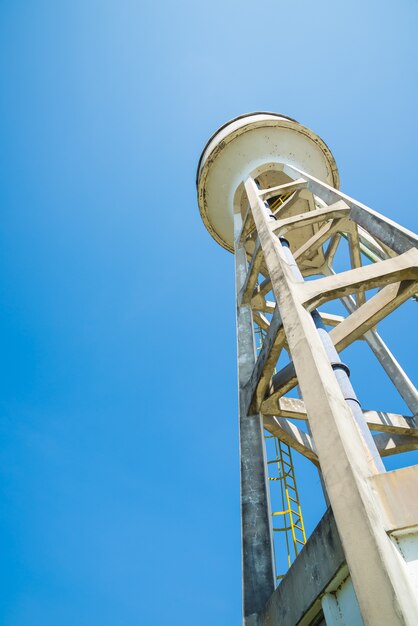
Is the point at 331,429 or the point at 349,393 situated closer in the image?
the point at 331,429

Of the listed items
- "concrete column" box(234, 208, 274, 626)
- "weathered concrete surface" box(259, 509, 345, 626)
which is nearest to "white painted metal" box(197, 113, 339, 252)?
"concrete column" box(234, 208, 274, 626)

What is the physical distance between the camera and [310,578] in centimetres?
294

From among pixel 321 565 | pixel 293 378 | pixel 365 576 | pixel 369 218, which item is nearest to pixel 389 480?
pixel 365 576

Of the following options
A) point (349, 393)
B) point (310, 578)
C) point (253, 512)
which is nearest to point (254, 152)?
point (349, 393)

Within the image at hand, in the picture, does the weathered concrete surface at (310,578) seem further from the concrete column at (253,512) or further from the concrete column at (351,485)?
the concrete column at (351,485)

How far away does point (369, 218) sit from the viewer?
5.05 metres

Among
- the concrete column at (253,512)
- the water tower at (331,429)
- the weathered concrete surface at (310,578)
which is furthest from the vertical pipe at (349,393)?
the concrete column at (253,512)

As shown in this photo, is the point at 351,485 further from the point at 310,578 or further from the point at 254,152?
the point at 254,152

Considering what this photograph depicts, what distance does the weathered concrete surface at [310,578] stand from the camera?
2803 millimetres

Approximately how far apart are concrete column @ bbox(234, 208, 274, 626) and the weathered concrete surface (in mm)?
323

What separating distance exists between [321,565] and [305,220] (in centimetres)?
392

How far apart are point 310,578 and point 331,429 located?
1.01 metres

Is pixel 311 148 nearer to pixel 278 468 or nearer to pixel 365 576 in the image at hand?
pixel 278 468

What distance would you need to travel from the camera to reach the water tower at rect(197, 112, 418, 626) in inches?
87.7
